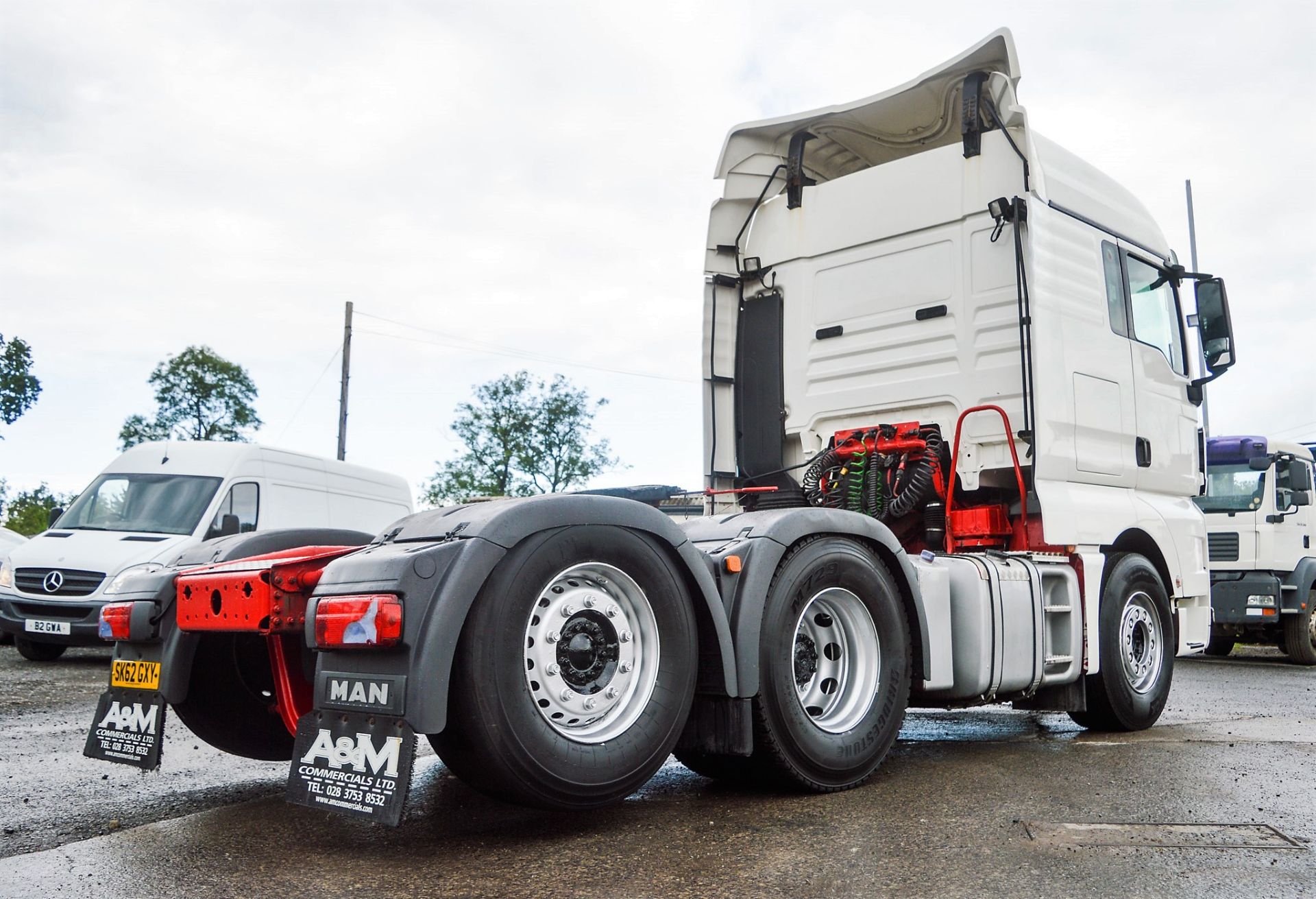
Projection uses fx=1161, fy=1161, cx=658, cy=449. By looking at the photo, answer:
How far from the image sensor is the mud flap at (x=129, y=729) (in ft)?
13.7

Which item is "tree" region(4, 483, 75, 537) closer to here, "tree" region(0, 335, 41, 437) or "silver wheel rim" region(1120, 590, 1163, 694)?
"tree" region(0, 335, 41, 437)

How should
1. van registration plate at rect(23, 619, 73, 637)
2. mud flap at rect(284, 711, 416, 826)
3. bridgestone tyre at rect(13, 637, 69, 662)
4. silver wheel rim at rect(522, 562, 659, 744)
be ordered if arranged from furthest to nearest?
bridgestone tyre at rect(13, 637, 69, 662)
van registration plate at rect(23, 619, 73, 637)
silver wheel rim at rect(522, 562, 659, 744)
mud flap at rect(284, 711, 416, 826)

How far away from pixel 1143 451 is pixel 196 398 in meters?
55.5

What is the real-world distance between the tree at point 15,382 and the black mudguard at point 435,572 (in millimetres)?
45178

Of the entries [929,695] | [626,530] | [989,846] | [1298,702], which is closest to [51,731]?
[626,530]

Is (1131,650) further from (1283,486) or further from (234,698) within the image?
(1283,486)

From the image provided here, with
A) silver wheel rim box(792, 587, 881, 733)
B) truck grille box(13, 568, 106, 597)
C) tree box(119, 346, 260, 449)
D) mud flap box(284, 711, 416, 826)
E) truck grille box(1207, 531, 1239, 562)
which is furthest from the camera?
tree box(119, 346, 260, 449)

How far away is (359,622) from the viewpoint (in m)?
3.39

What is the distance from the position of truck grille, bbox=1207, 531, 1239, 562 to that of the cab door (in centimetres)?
687

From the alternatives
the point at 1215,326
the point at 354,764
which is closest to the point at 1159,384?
the point at 1215,326

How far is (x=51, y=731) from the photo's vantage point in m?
6.44

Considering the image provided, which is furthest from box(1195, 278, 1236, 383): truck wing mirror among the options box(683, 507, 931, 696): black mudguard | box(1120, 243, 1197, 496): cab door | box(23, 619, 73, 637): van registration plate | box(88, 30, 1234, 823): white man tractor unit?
box(23, 619, 73, 637): van registration plate

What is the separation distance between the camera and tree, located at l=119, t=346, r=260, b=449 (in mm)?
55844

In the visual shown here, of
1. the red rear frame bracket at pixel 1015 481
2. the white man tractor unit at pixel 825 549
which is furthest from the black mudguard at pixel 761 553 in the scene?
the red rear frame bracket at pixel 1015 481
